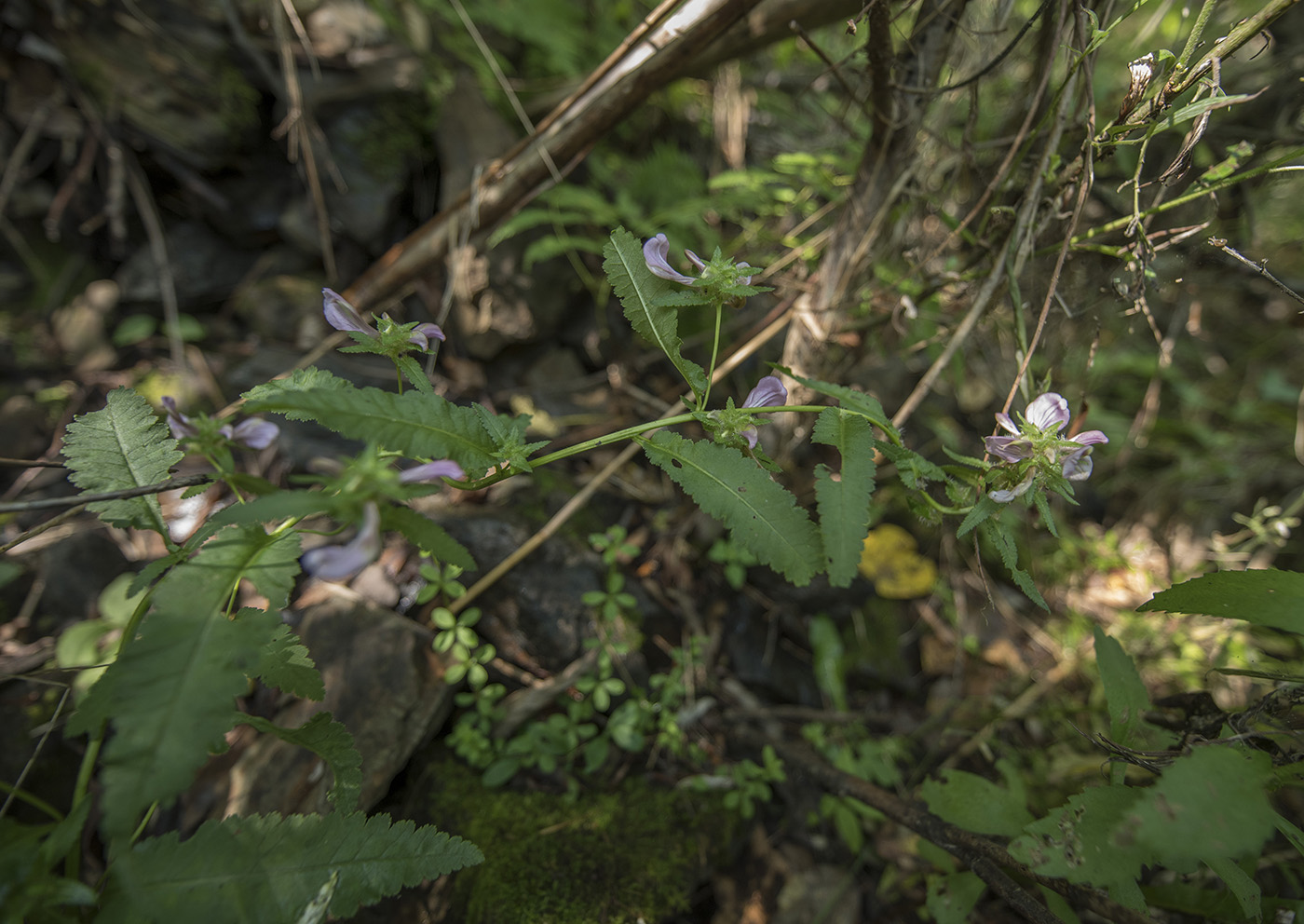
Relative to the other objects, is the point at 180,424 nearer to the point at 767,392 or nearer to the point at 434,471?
the point at 434,471

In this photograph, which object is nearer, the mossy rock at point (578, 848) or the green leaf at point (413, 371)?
the green leaf at point (413, 371)

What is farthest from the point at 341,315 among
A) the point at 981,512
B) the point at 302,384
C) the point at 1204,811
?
the point at 1204,811

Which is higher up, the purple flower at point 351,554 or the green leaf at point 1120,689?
the purple flower at point 351,554

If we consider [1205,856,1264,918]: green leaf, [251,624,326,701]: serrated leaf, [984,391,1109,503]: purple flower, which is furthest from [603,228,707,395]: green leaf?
[1205,856,1264,918]: green leaf

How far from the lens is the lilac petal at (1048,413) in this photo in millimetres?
1454

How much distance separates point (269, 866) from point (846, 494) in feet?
5.12

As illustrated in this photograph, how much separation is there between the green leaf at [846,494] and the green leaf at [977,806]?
1.01 metres

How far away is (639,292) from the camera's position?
158 cm

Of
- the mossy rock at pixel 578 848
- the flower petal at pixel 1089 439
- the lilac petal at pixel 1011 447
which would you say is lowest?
the mossy rock at pixel 578 848

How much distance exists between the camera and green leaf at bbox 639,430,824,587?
4.32 feet

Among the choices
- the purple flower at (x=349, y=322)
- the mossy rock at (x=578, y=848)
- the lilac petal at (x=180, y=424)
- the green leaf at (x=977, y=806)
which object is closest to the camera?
the lilac petal at (x=180, y=424)

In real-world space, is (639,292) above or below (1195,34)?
below

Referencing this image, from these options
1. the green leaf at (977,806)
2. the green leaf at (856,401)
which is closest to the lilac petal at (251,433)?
the green leaf at (856,401)

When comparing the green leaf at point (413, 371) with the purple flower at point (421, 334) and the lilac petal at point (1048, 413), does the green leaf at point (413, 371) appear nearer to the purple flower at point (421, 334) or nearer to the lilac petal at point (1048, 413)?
the purple flower at point (421, 334)
